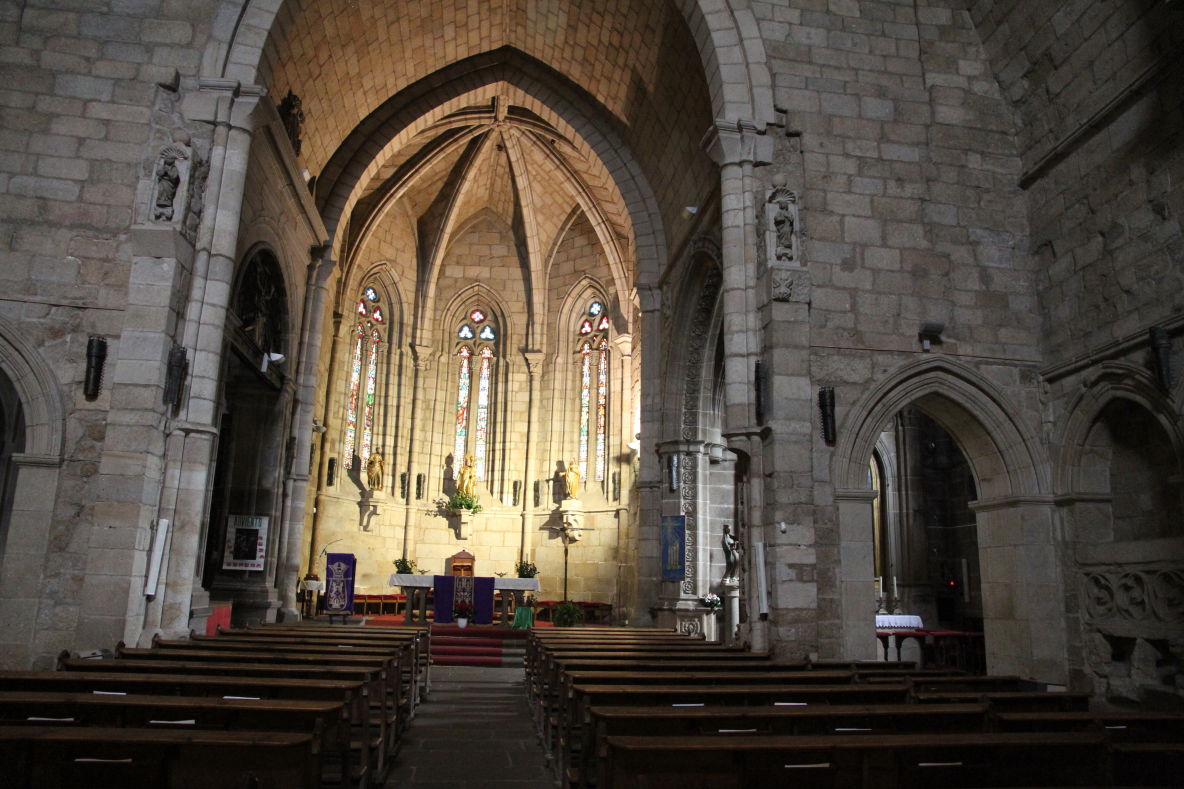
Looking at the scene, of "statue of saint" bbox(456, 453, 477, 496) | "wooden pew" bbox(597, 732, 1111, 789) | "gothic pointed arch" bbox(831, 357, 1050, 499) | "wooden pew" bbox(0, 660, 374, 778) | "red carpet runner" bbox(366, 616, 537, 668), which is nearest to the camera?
"wooden pew" bbox(597, 732, 1111, 789)

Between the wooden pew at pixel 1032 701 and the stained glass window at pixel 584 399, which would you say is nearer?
the wooden pew at pixel 1032 701

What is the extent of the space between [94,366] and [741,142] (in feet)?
26.4

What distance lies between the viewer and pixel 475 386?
23281 mm

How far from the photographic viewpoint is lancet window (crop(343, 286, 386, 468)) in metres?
20.7

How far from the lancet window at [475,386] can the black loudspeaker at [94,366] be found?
13.5 metres

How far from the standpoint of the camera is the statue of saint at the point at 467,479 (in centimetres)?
2166

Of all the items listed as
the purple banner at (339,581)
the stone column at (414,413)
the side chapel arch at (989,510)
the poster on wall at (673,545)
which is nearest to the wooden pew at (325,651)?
the side chapel arch at (989,510)

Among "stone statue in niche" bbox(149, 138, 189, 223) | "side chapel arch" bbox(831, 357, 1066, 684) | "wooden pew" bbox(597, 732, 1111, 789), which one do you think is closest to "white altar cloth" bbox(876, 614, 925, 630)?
"side chapel arch" bbox(831, 357, 1066, 684)

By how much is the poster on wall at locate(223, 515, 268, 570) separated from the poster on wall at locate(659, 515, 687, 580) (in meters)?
6.72

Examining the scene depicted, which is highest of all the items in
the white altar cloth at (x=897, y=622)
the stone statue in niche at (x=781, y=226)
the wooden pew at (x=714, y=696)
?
the stone statue in niche at (x=781, y=226)

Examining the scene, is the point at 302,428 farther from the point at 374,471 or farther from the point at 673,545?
the point at 673,545

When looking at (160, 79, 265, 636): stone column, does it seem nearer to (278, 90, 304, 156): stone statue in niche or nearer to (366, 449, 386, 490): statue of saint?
(278, 90, 304, 156): stone statue in niche

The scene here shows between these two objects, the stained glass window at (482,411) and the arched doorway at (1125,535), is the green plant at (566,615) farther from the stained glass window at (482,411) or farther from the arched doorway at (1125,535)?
the arched doorway at (1125,535)

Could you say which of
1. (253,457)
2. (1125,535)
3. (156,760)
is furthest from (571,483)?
(156,760)
